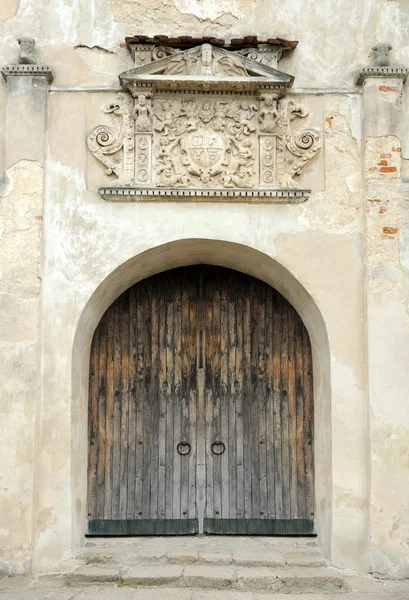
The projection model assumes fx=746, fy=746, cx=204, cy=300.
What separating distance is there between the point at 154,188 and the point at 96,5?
171 centimetres

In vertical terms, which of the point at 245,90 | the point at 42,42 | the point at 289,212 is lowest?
the point at 289,212

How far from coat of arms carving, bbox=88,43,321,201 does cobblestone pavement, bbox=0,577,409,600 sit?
3110 mm

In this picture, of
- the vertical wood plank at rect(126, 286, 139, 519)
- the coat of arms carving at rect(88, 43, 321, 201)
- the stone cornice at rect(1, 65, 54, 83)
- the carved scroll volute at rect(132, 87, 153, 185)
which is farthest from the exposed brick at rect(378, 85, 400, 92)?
the vertical wood plank at rect(126, 286, 139, 519)

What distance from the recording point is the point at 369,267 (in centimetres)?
612

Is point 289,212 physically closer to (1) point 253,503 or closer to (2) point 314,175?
(2) point 314,175

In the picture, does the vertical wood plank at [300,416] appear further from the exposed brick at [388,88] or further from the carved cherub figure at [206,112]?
the exposed brick at [388,88]

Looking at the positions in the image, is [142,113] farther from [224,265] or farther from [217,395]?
[217,395]

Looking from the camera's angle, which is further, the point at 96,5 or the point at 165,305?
the point at 165,305

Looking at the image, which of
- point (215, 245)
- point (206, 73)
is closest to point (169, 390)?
point (215, 245)

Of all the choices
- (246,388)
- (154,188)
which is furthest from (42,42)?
(246,388)

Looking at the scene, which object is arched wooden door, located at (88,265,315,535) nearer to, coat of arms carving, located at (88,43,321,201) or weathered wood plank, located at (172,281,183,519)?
weathered wood plank, located at (172,281,183,519)

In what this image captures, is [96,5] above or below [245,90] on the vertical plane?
above

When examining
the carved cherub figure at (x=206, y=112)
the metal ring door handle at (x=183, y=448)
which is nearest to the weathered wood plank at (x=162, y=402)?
the metal ring door handle at (x=183, y=448)

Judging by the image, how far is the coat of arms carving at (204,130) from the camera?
6.23 meters
